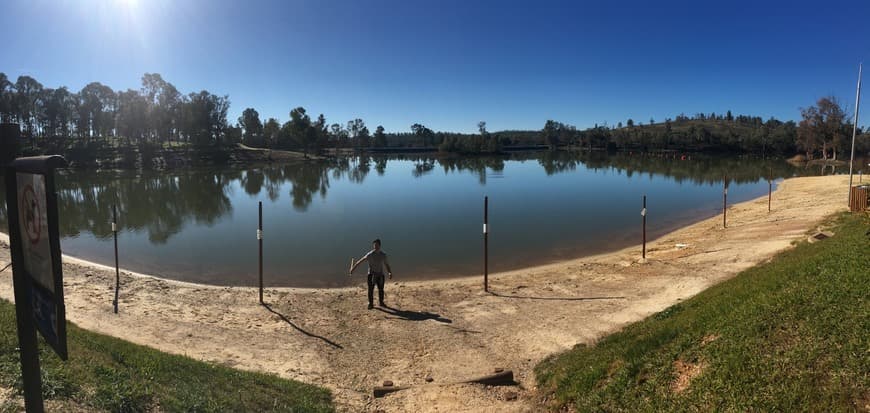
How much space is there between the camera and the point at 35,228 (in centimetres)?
318

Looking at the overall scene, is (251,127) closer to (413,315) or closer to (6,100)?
(6,100)

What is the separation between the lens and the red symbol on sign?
3133 millimetres

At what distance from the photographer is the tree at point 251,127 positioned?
155 metres

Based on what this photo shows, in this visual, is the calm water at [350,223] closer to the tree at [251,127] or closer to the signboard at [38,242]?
the signboard at [38,242]

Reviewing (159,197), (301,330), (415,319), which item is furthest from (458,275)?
(159,197)

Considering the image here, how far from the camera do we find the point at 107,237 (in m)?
28.8

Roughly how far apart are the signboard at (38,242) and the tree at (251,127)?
161817 millimetres

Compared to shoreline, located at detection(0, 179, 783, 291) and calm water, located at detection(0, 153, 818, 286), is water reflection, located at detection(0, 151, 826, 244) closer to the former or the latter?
calm water, located at detection(0, 153, 818, 286)

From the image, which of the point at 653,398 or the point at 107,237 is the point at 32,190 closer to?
the point at 653,398

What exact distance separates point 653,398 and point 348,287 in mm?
14161

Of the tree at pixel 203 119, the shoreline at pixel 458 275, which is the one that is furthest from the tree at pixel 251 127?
the shoreline at pixel 458 275

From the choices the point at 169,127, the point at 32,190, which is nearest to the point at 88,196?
the point at 32,190

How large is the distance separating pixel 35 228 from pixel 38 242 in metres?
0.10

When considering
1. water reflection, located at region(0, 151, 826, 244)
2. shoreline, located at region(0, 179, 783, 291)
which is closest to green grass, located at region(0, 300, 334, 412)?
shoreline, located at region(0, 179, 783, 291)
